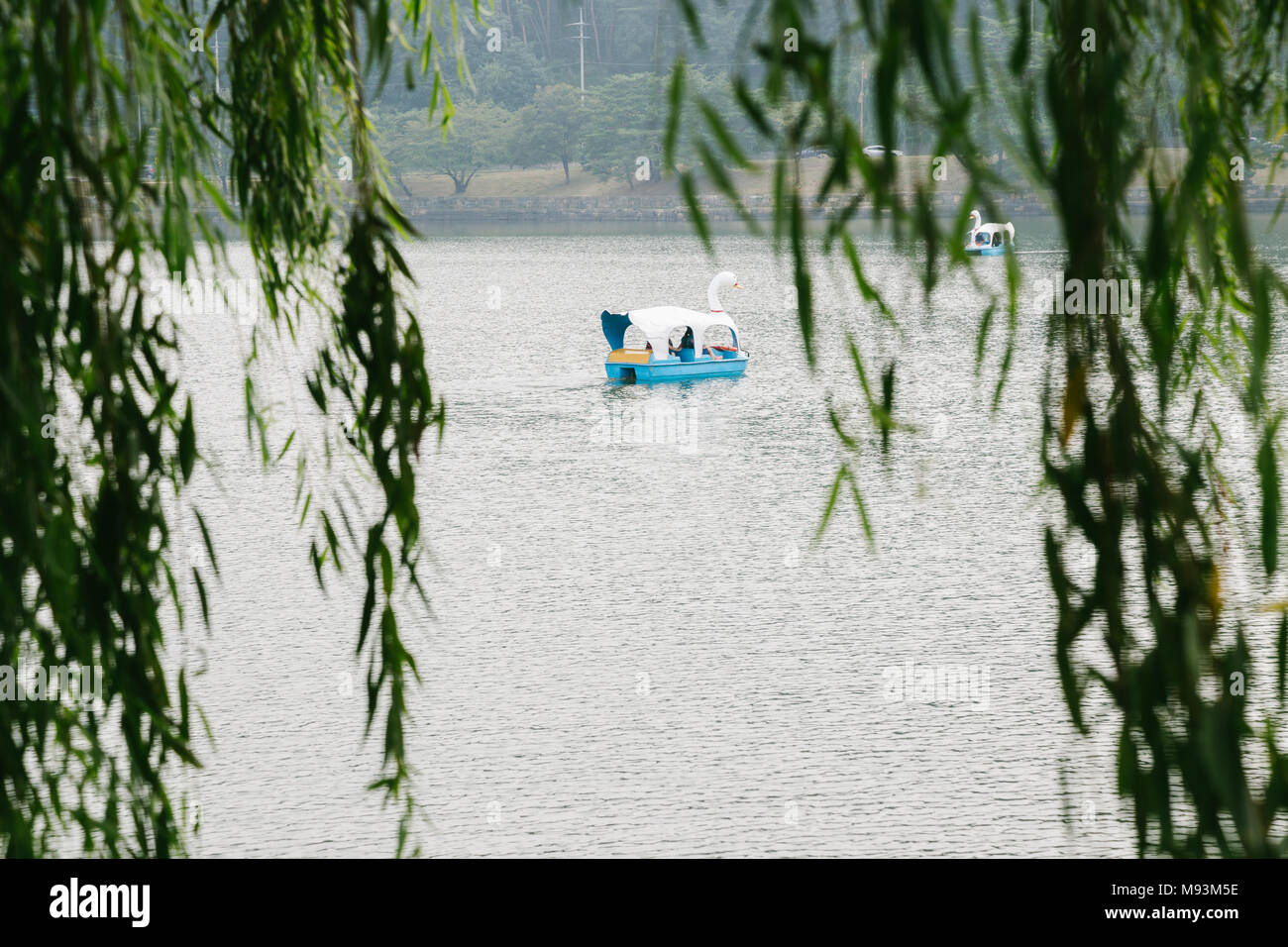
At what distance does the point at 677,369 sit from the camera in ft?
78.7

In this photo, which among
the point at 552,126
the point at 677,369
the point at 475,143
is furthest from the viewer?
the point at 475,143

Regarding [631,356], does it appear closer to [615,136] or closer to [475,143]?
[615,136]

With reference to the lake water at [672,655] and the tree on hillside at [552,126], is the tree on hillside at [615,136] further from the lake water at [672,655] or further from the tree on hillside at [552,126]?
the lake water at [672,655]

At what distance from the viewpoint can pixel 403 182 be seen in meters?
77.5

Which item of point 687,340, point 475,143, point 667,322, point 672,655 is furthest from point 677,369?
point 475,143

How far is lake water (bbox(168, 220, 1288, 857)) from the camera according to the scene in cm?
844

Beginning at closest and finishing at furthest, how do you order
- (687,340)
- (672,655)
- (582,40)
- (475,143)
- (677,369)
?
(672,655), (687,340), (677,369), (475,143), (582,40)

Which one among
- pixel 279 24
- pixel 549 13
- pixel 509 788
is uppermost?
pixel 549 13

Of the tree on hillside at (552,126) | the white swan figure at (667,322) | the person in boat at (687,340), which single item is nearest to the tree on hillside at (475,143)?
the tree on hillside at (552,126)

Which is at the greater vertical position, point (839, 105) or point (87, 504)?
point (839, 105)

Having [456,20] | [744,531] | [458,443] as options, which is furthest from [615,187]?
[456,20]

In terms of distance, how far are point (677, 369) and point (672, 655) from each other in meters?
13.2
